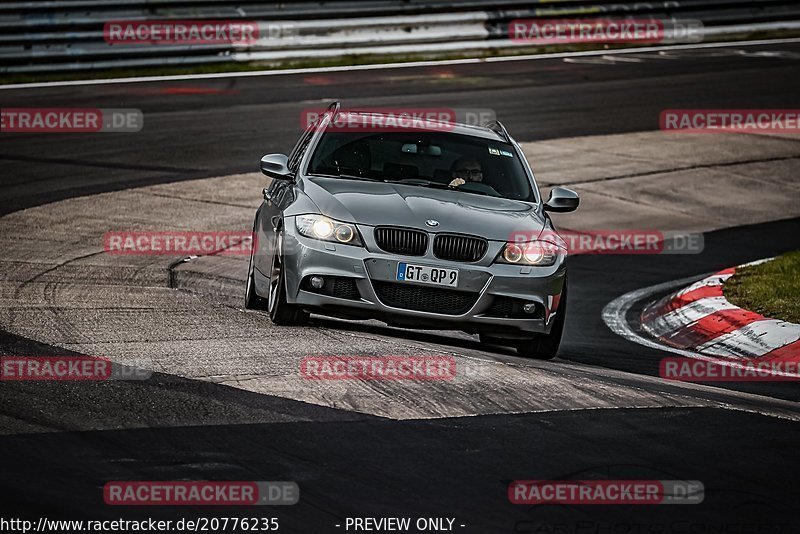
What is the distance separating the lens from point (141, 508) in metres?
5.41

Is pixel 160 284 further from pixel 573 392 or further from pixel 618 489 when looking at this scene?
pixel 618 489

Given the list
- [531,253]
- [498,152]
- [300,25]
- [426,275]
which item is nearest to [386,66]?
[300,25]

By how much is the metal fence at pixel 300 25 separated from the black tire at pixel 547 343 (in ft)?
51.2

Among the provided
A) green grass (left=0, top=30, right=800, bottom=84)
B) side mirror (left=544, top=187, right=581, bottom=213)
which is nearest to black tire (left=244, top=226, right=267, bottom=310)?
side mirror (left=544, top=187, right=581, bottom=213)

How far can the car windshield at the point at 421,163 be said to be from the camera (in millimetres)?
10156

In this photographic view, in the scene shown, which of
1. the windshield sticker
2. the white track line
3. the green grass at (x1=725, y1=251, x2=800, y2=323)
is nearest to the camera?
the windshield sticker

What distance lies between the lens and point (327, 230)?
29.9ft

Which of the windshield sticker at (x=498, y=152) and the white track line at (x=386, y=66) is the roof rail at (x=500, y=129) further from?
the white track line at (x=386, y=66)

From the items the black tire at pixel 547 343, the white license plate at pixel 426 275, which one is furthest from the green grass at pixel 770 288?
the white license plate at pixel 426 275

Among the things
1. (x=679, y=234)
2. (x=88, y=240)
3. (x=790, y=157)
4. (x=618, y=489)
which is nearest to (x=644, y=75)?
(x=790, y=157)

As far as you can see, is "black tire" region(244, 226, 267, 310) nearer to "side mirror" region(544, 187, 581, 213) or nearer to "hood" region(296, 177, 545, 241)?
"hood" region(296, 177, 545, 241)

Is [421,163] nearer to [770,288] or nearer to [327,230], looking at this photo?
[327,230]

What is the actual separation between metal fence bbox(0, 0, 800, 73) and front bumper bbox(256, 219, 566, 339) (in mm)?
15292

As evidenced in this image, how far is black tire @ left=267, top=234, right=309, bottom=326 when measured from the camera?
30.3ft
